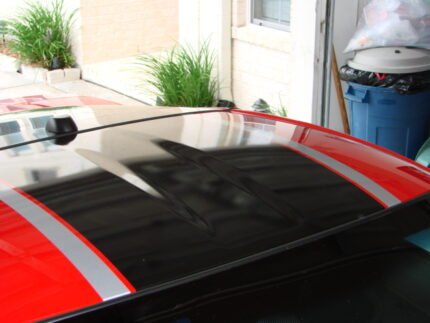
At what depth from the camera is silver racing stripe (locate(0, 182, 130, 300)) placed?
1488 mm

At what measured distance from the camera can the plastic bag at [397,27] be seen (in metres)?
5.23

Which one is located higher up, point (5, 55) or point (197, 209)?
point (197, 209)

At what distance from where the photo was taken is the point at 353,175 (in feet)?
6.61

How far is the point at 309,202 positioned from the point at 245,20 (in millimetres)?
5775

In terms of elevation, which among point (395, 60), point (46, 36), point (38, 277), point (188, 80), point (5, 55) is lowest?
point (5, 55)

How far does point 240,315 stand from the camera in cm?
172

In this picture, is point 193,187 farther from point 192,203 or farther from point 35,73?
point 35,73

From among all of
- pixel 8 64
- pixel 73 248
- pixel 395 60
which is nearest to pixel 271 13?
pixel 395 60

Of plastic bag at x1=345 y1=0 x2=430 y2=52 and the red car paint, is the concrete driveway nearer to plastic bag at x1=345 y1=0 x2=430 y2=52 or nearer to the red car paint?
plastic bag at x1=345 y1=0 x2=430 y2=52

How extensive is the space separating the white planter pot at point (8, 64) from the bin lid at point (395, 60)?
5643 mm

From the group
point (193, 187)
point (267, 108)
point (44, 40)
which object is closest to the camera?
point (193, 187)

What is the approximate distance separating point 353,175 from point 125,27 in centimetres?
774

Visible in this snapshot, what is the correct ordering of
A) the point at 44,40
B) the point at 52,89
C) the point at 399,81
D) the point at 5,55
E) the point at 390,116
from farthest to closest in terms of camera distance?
the point at 5,55, the point at 44,40, the point at 52,89, the point at 390,116, the point at 399,81

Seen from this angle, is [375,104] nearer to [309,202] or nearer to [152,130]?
[152,130]
